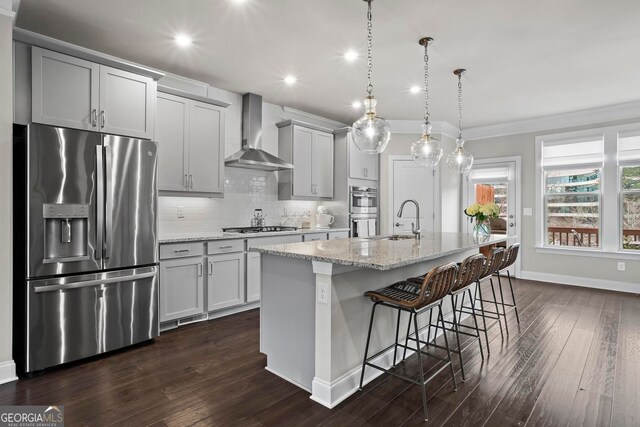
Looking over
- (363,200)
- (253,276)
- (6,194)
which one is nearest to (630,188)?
(363,200)

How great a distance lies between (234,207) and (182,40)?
2.07 meters

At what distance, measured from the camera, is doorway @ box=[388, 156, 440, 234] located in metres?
6.11

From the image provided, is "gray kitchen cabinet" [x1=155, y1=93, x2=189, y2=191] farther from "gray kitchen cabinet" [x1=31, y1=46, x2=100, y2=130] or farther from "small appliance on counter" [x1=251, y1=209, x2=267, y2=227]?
"small appliance on counter" [x1=251, y1=209, x2=267, y2=227]

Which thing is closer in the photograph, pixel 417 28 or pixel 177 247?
pixel 417 28

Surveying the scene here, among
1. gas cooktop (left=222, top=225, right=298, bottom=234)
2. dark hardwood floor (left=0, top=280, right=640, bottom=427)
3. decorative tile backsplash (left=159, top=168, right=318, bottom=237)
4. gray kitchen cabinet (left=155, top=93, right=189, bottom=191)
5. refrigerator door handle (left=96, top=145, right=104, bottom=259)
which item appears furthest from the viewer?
gas cooktop (left=222, top=225, right=298, bottom=234)

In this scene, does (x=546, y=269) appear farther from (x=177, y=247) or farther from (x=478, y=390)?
(x=177, y=247)

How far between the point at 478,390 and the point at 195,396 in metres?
1.87

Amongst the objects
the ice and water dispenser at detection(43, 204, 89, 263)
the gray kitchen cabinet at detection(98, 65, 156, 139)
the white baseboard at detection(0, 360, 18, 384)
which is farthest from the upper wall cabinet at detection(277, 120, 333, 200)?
the white baseboard at detection(0, 360, 18, 384)

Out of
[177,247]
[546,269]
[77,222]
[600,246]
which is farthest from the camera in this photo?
[546,269]

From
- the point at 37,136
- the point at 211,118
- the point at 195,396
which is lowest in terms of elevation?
the point at 195,396

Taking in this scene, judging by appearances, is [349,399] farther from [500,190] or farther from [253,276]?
[500,190]

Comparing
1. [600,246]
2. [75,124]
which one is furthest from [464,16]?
[600,246]

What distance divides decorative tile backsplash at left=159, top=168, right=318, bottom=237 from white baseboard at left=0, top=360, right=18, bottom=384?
5.56 feet

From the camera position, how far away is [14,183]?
8.73 ft
